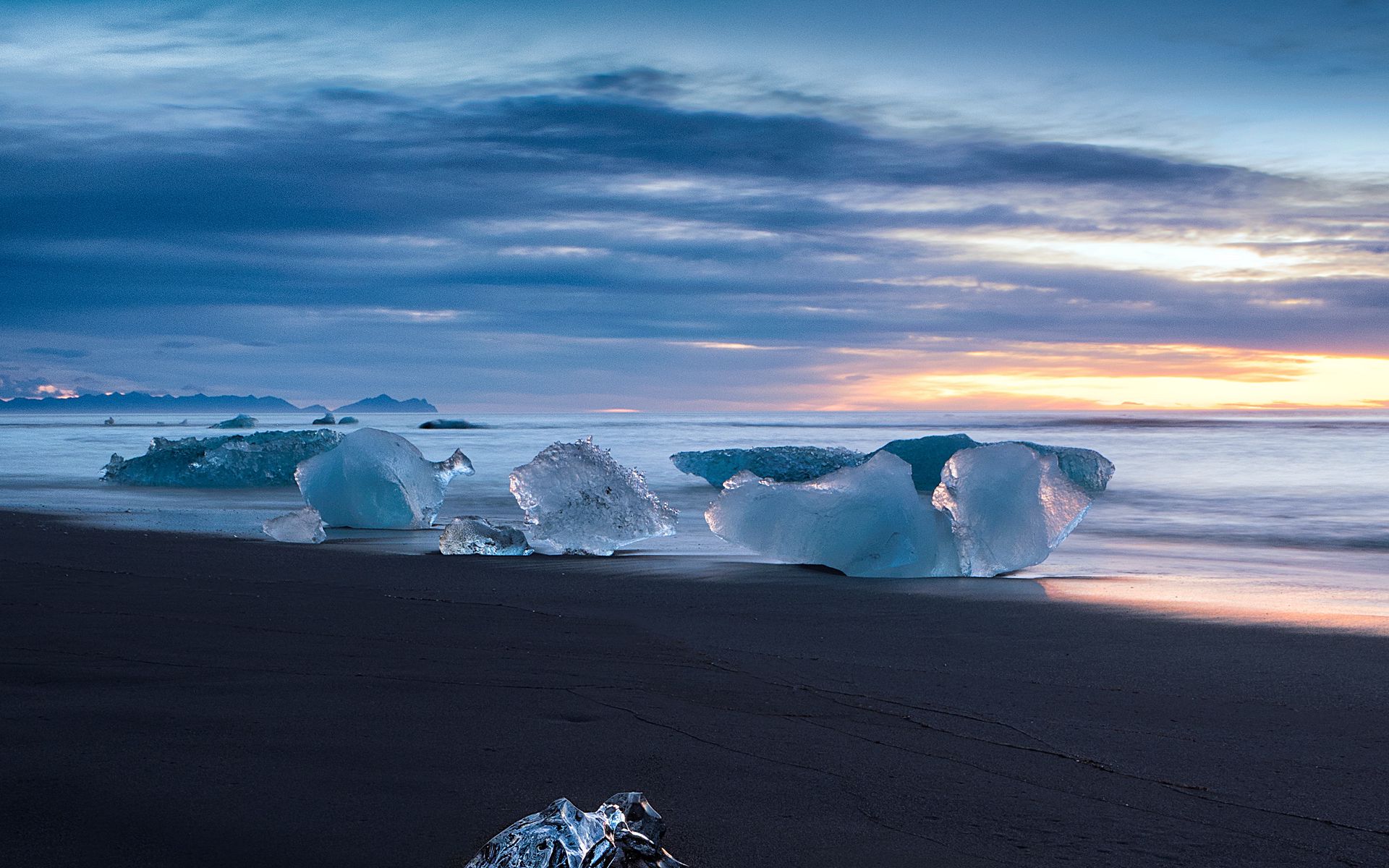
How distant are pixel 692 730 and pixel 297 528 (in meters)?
5.14

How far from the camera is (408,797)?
2.09 m

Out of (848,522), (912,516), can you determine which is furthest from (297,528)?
(912,516)

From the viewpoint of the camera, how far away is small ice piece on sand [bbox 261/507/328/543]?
6953mm

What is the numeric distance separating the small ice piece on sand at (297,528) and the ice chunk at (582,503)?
4.61 feet

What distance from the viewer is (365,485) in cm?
810

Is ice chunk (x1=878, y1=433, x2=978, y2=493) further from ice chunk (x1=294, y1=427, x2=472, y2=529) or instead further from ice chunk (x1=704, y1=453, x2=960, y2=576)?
ice chunk (x1=704, y1=453, x2=960, y2=576)

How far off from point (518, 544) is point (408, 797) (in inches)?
175

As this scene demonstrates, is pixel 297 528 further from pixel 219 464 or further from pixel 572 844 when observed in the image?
pixel 219 464

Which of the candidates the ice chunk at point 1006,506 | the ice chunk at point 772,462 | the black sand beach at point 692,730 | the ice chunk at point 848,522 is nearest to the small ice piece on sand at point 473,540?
the ice chunk at point 848,522

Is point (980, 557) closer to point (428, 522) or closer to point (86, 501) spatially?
point (428, 522)

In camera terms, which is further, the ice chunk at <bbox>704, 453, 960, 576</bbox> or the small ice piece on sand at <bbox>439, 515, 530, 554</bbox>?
the small ice piece on sand at <bbox>439, 515, 530, 554</bbox>

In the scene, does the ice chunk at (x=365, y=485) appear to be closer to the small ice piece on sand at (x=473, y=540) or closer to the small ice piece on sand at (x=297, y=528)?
the small ice piece on sand at (x=297, y=528)

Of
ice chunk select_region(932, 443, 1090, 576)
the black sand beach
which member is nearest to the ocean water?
ice chunk select_region(932, 443, 1090, 576)

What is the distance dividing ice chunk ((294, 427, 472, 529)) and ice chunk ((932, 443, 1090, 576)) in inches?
166
